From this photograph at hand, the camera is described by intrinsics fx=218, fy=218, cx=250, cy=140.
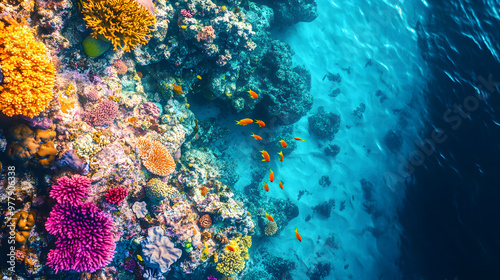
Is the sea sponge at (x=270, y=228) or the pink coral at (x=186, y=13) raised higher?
the pink coral at (x=186, y=13)

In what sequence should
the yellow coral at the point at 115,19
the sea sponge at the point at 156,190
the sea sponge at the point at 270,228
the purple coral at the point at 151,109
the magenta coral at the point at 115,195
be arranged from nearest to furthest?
1. the yellow coral at the point at 115,19
2. the magenta coral at the point at 115,195
3. the sea sponge at the point at 156,190
4. the purple coral at the point at 151,109
5. the sea sponge at the point at 270,228

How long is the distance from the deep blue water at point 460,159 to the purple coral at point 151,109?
40.8ft

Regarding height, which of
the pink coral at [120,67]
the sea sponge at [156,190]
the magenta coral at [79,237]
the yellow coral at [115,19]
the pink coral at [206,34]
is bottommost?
the sea sponge at [156,190]

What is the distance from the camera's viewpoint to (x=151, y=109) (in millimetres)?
6035

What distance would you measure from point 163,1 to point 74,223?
5757mm

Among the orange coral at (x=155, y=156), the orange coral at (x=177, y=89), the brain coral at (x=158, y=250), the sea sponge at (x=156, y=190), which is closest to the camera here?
the brain coral at (x=158, y=250)

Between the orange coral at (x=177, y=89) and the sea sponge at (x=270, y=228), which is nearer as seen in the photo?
the orange coral at (x=177, y=89)

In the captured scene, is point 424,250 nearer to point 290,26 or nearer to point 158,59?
point 290,26

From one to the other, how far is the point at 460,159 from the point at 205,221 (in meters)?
11.1

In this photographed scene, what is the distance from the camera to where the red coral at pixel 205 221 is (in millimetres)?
6635

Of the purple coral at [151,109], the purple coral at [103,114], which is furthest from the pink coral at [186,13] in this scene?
the purple coral at [103,114]

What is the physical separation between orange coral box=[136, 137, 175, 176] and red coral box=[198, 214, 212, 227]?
6.15 feet

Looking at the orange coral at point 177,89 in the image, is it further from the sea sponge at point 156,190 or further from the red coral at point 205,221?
the red coral at point 205,221

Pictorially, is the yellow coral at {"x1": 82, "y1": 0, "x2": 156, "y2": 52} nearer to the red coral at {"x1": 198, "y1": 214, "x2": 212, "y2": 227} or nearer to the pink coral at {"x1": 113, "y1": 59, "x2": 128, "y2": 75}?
the pink coral at {"x1": 113, "y1": 59, "x2": 128, "y2": 75}
